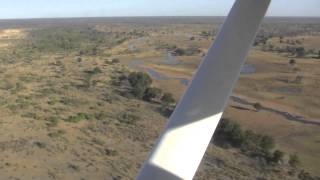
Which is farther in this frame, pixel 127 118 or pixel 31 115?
pixel 31 115

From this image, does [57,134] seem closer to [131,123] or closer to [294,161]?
[131,123]

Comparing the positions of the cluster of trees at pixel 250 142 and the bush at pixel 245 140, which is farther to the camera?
the bush at pixel 245 140

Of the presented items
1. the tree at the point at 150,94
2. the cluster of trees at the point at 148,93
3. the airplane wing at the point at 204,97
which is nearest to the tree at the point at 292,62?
the cluster of trees at the point at 148,93

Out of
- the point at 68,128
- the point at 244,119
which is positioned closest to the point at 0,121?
the point at 68,128

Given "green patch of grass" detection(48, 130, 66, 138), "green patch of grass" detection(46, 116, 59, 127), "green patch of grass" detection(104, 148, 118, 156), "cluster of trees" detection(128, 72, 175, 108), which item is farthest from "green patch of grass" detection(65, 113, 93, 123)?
"cluster of trees" detection(128, 72, 175, 108)

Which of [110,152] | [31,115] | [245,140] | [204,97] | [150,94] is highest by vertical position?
[204,97]

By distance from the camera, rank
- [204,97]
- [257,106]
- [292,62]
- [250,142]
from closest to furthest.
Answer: [204,97]
[250,142]
[257,106]
[292,62]

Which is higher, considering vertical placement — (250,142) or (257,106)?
(250,142)

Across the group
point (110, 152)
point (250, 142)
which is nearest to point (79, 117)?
point (110, 152)

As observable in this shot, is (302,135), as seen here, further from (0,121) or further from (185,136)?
(185,136)

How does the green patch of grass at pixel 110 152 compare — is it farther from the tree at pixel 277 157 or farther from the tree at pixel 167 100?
the tree at pixel 167 100
